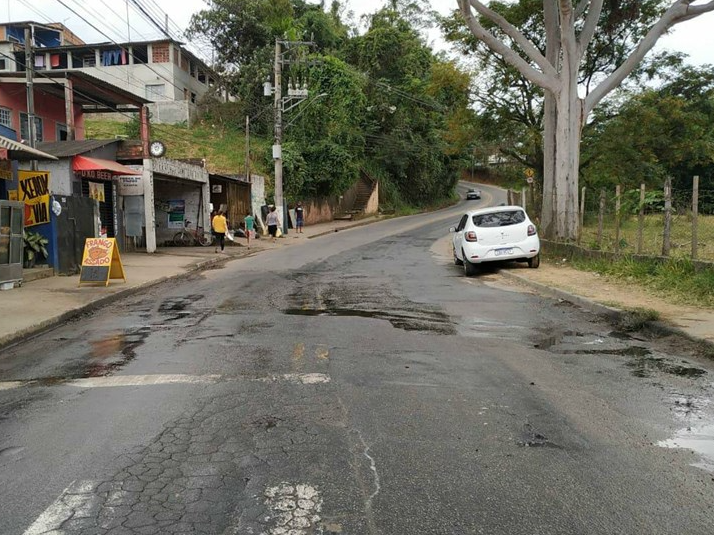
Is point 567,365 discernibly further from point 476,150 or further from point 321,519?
point 476,150

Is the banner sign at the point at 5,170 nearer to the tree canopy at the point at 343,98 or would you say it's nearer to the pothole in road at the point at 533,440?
the pothole in road at the point at 533,440

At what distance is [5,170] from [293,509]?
12.7 meters

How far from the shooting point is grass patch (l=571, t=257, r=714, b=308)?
9.59 meters

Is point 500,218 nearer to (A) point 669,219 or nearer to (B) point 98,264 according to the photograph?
(A) point 669,219

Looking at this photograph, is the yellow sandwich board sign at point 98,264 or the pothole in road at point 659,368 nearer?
the pothole in road at point 659,368

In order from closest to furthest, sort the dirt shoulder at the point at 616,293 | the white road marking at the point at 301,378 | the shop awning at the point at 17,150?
the white road marking at the point at 301,378 < the dirt shoulder at the point at 616,293 < the shop awning at the point at 17,150

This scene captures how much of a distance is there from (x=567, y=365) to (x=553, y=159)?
47.8ft

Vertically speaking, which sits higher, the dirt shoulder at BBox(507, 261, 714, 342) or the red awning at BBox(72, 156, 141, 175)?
the red awning at BBox(72, 156, 141, 175)

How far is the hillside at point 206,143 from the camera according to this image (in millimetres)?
35844

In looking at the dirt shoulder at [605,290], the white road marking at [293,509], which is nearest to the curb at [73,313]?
the white road marking at [293,509]

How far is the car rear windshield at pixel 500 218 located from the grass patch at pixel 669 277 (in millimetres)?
2106

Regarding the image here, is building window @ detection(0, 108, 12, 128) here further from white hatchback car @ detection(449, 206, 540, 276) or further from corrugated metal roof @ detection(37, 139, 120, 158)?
white hatchback car @ detection(449, 206, 540, 276)

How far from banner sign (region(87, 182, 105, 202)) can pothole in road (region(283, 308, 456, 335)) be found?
470 inches

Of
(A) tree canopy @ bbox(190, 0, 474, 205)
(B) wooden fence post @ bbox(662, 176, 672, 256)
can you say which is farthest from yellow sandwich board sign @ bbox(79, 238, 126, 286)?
(A) tree canopy @ bbox(190, 0, 474, 205)
